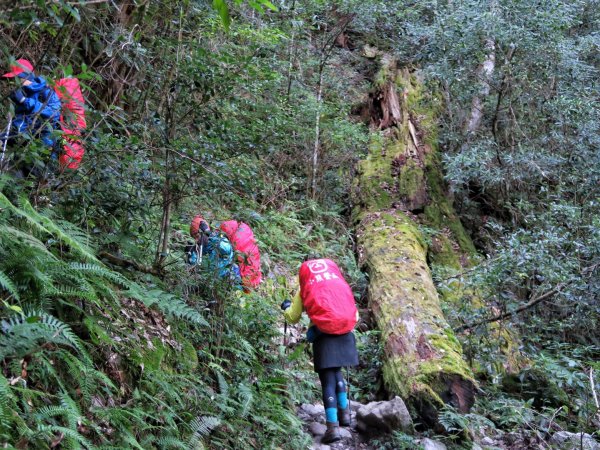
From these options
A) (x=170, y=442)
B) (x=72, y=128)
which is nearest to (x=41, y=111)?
(x=72, y=128)

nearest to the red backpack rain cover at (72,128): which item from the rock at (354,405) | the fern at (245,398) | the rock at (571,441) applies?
the fern at (245,398)

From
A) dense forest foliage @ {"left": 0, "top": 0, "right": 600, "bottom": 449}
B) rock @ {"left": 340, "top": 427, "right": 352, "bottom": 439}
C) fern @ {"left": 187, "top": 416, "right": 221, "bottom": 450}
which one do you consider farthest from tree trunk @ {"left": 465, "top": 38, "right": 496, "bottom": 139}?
fern @ {"left": 187, "top": 416, "right": 221, "bottom": 450}

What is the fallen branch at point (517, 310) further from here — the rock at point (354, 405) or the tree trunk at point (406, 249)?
the rock at point (354, 405)

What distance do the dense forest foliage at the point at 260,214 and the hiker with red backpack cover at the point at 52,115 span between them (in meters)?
0.12

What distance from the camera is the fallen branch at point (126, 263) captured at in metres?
4.81

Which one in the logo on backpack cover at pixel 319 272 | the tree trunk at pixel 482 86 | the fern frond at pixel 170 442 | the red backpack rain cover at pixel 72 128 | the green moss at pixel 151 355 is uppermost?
the tree trunk at pixel 482 86

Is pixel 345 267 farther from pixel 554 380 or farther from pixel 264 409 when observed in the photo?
pixel 264 409

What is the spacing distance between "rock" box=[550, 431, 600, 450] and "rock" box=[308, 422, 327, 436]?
251 centimetres

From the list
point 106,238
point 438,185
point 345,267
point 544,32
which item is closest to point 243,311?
point 106,238

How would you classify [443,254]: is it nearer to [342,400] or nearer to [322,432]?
[342,400]

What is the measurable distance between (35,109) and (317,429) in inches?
161

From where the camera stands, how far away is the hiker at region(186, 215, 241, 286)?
5.45 metres

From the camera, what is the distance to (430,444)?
5.71 meters

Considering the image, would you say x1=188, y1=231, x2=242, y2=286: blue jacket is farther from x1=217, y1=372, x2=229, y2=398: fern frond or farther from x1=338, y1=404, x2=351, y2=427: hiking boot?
x1=338, y1=404, x2=351, y2=427: hiking boot
